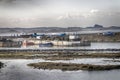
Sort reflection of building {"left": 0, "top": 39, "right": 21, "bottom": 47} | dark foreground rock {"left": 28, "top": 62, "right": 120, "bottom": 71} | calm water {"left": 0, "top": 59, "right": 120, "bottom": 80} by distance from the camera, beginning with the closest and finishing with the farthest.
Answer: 1. calm water {"left": 0, "top": 59, "right": 120, "bottom": 80}
2. dark foreground rock {"left": 28, "top": 62, "right": 120, "bottom": 71}
3. reflection of building {"left": 0, "top": 39, "right": 21, "bottom": 47}

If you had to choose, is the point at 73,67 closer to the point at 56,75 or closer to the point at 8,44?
the point at 56,75

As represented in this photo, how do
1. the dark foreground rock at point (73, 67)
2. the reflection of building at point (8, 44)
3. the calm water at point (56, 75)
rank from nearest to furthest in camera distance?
the calm water at point (56, 75) < the dark foreground rock at point (73, 67) < the reflection of building at point (8, 44)

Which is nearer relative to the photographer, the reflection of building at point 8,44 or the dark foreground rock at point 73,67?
the dark foreground rock at point 73,67

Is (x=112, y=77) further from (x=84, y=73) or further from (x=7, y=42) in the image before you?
(x=7, y=42)

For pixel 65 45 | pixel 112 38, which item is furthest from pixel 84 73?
pixel 112 38

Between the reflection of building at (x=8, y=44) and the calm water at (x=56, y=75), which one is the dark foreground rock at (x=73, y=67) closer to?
the calm water at (x=56, y=75)

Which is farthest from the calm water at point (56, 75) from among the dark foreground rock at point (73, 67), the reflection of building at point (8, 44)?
the reflection of building at point (8, 44)

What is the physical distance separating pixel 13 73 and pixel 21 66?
6.21 ft

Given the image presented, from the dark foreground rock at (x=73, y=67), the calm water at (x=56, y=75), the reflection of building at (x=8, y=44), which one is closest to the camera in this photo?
the calm water at (x=56, y=75)

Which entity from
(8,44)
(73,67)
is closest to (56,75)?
(73,67)

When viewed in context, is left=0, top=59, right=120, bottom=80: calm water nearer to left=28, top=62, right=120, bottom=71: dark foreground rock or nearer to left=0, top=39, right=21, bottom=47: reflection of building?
left=28, top=62, right=120, bottom=71: dark foreground rock

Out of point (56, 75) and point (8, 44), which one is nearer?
point (56, 75)

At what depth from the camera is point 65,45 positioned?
23.5 metres

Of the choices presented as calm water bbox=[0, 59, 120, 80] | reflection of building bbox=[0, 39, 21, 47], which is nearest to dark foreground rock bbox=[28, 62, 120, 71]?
calm water bbox=[0, 59, 120, 80]
